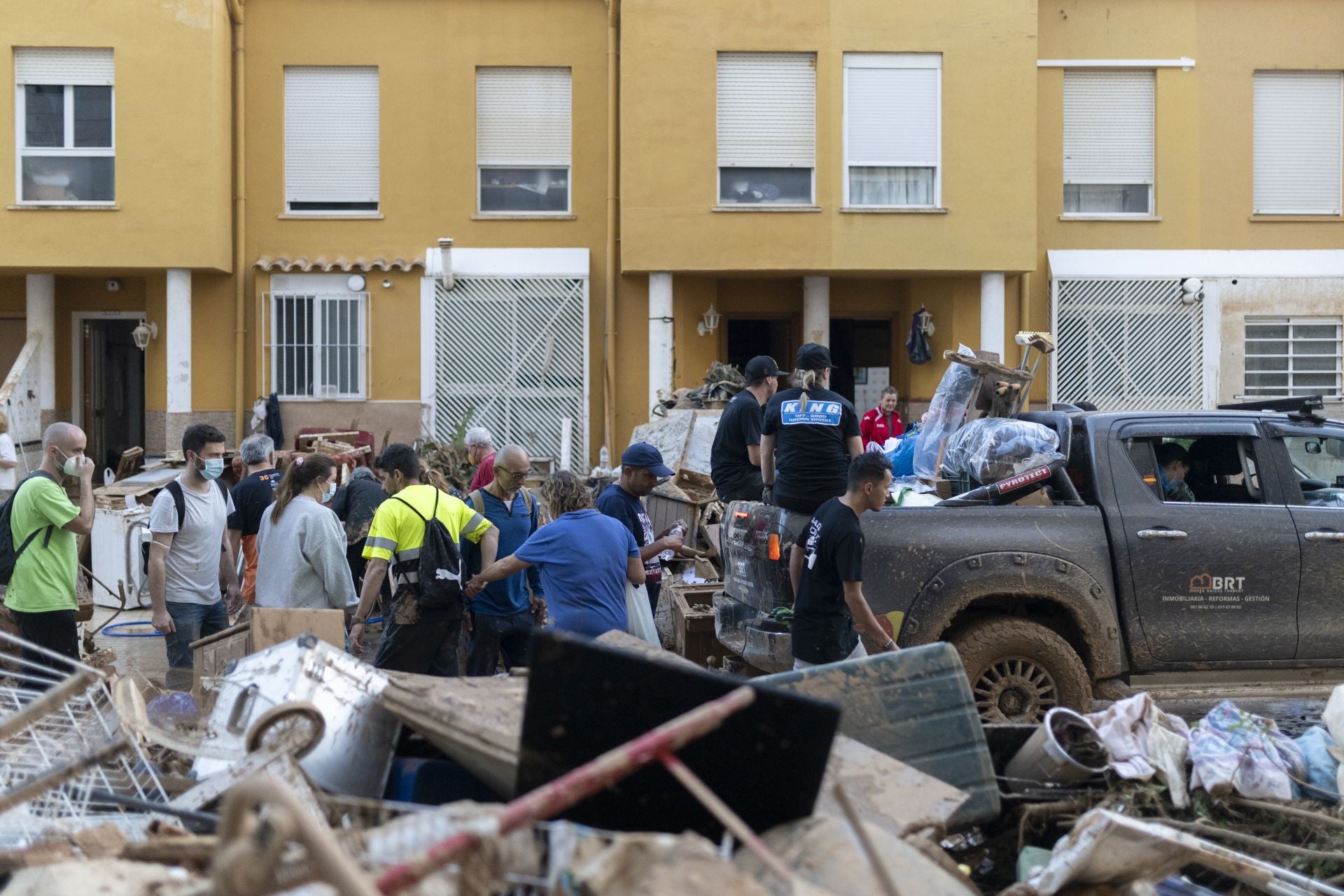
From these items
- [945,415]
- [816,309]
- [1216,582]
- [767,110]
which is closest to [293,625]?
[945,415]

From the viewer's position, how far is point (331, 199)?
57.3 feet

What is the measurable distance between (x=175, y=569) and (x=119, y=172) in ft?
36.5

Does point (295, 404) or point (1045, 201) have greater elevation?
point (1045, 201)

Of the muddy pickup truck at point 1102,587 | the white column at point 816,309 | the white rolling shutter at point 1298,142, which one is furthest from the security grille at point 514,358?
the muddy pickup truck at point 1102,587

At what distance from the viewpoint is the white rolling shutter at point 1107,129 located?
17516mm

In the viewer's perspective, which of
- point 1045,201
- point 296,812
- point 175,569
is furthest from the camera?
point 1045,201

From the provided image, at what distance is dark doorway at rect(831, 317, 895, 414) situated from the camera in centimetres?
1864

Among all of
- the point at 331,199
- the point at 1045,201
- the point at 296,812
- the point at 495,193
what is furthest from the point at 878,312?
the point at 296,812

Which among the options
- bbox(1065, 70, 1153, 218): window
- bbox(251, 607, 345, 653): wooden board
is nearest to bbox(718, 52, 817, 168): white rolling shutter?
bbox(1065, 70, 1153, 218): window

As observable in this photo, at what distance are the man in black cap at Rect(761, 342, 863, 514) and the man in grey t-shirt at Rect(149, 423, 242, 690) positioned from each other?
10.6 feet

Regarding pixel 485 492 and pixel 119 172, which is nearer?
pixel 485 492

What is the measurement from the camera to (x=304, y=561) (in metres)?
7.11

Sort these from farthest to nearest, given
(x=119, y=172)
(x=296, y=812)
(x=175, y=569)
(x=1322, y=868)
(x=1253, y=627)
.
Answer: (x=119, y=172) → (x=175, y=569) → (x=1253, y=627) → (x=1322, y=868) → (x=296, y=812)

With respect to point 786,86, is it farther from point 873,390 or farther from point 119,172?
point 119,172
